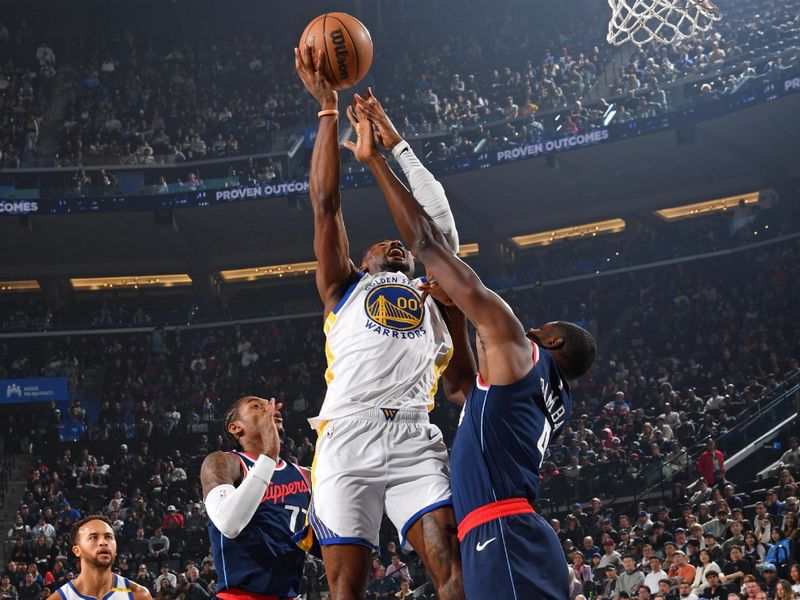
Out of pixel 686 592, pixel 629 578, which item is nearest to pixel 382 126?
pixel 686 592

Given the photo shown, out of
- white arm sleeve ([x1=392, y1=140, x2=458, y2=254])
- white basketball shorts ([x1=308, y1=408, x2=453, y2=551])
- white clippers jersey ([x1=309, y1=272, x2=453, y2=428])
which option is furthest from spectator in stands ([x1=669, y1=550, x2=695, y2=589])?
white arm sleeve ([x1=392, y1=140, x2=458, y2=254])

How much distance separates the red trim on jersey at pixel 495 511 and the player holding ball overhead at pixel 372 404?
0.43 m

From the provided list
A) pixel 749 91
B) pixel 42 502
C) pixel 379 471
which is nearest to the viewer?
pixel 379 471

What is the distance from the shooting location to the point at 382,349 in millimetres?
4246

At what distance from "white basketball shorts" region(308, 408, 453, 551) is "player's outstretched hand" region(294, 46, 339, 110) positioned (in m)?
1.43

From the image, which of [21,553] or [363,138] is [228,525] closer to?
[363,138]

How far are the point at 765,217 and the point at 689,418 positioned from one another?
8.52 m

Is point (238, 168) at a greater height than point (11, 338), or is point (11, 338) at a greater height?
point (238, 168)

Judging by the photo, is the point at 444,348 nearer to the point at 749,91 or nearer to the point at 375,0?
the point at 749,91

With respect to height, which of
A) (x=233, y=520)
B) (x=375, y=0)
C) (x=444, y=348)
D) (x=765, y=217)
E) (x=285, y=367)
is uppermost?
(x=375, y=0)

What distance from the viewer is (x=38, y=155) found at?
23547 millimetres

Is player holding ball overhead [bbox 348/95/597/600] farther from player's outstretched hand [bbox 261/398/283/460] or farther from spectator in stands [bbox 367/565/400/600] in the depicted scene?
spectator in stands [bbox 367/565/400/600]

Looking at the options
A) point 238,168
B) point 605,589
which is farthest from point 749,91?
point 605,589

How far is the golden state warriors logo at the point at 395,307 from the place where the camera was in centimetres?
432
